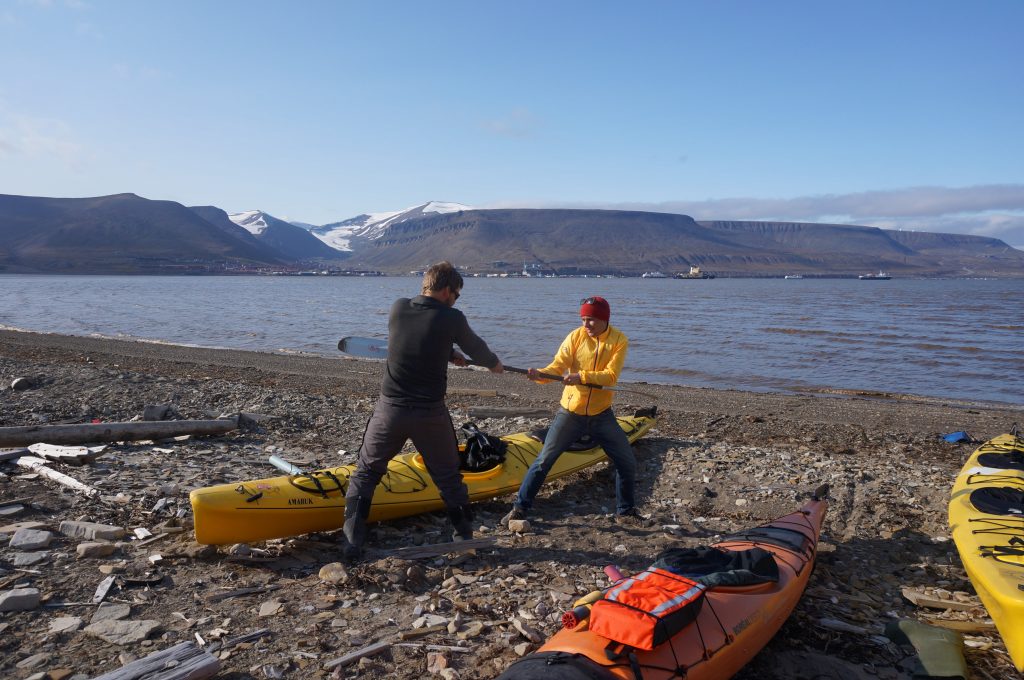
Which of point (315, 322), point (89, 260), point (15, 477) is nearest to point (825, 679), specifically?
point (15, 477)

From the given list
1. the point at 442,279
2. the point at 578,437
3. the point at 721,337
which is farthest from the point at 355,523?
the point at 721,337

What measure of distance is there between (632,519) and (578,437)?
0.95m

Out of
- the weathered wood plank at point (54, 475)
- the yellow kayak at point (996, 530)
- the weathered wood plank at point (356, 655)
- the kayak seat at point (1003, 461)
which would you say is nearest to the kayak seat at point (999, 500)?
the yellow kayak at point (996, 530)

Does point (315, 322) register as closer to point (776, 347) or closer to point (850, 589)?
point (776, 347)

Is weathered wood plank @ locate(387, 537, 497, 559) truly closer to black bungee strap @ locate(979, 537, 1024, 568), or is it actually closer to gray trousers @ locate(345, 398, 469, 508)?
gray trousers @ locate(345, 398, 469, 508)

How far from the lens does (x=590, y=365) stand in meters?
5.51

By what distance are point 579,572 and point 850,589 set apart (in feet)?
6.35

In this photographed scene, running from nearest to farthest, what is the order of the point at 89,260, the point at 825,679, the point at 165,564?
the point at 825,679 < the point at 165,564 < the point at 89,260

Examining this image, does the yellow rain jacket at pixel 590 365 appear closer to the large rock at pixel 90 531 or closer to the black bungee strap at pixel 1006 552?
the black bungee strap at pixel 1006 552

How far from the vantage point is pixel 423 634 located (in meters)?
3.68

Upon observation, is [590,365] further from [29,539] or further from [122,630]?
[29,539]

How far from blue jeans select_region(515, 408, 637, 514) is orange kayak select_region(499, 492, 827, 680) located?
137 centimetres

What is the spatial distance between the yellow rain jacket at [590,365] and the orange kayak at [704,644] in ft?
5.06

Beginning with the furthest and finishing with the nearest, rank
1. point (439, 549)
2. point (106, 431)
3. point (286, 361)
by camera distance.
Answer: point (286, 361)
point (106, 431)
point (439, 549)
